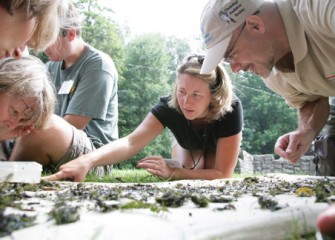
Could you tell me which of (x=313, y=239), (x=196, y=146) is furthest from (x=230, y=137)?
(x=313, y=239)

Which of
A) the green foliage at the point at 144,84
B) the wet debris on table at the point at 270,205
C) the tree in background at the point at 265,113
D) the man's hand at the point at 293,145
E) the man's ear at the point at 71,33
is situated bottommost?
the tree in background at the point at 265,113

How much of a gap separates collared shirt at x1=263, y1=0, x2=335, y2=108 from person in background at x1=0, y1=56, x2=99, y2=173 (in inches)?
71.0


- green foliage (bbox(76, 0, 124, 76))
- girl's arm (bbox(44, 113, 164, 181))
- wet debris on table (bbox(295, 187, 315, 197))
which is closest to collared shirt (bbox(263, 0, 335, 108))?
wet debris on table (bbox(295, 187, 315, 197))

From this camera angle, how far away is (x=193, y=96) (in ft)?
10.7

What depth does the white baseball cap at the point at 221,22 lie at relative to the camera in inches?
109

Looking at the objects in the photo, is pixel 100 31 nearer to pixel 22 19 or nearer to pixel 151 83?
pixel 151 83

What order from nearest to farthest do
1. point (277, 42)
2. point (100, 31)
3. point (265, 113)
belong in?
point (277, 42)
point (100, 31)
point (265, 113)

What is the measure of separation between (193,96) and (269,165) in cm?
1493

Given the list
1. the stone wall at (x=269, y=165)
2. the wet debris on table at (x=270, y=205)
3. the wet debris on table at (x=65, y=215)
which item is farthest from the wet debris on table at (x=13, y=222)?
the stone wall at (x=269, y=165)

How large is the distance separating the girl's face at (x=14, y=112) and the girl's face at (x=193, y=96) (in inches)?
49.7

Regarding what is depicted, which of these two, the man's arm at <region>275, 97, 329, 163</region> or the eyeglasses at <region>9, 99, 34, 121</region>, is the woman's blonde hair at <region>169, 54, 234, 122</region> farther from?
the eyeglasses at <region>9, 99, 34, 121</region>

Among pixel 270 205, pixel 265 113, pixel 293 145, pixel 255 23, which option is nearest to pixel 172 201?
pixel 270 205

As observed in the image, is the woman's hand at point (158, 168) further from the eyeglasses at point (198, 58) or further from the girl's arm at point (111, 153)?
the eyeglasses at point (198, 58)

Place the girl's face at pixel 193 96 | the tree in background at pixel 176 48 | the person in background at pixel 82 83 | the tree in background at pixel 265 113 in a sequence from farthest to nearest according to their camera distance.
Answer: the tree in background at pixel 176 48
the tree in background at pixel 265 113
the person in background at pixel 82 83
the girl's face at pixel 193 96
